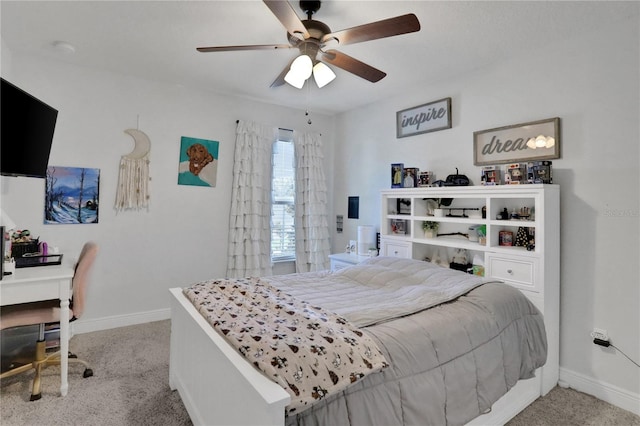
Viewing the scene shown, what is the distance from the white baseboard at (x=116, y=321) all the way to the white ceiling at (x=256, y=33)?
2.46 m

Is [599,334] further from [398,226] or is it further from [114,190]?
[114,190]

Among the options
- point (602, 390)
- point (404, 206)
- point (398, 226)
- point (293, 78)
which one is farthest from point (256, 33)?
point (602, 390)

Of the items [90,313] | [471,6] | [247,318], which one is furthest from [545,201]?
[90,313]

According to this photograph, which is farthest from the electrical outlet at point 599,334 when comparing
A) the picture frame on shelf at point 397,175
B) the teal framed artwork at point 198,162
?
the teal framed artwork at point 198,162

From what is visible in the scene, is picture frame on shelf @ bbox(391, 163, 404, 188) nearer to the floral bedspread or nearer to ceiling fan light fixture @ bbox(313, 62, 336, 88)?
ceiling fan light fixture @ bbox(313, 62, 336, 88)

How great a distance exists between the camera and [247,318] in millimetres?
1591

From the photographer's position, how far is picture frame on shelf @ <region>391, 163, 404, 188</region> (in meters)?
3.46

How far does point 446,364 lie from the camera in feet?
5.03

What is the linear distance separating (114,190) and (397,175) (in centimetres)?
290

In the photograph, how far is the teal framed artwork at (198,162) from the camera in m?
3.64

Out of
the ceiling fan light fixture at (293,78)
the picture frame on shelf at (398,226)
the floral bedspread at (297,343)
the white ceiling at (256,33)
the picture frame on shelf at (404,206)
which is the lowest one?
the floral bedspread at (297,343)

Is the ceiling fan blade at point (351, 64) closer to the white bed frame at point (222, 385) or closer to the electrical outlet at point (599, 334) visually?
the white bed frame at point (222, 385)

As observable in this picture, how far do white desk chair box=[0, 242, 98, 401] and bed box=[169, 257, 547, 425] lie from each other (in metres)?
0.75

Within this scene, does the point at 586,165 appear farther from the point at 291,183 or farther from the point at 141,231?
the point at 141,231
